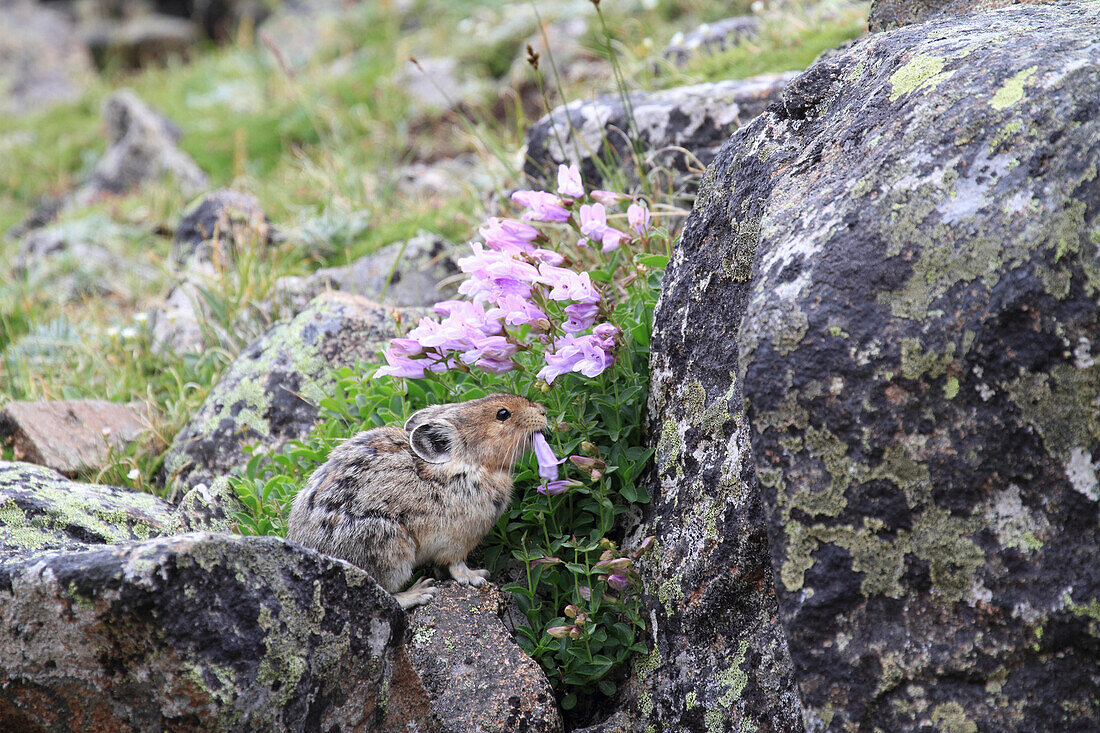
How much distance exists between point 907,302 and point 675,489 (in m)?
1.42

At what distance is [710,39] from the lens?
996 centimetres

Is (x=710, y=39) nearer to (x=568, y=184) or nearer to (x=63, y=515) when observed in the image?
(x=568, y=184)

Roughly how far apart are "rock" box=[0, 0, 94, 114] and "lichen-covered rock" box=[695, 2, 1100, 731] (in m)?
20.4

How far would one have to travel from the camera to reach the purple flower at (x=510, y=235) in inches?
184

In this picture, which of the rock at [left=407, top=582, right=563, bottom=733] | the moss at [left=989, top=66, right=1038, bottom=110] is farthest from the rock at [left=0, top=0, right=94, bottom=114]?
the moss at [left=989, top=66, right=1038, bottom=110]

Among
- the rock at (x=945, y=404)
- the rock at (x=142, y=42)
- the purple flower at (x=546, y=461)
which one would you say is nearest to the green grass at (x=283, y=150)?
the rock at (x=142, y=42)

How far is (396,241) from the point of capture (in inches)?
325

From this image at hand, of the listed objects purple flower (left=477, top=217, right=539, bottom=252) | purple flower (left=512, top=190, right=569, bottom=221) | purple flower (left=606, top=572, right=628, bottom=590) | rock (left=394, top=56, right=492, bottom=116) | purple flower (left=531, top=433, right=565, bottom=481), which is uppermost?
purple flower (left=512, top=190, right=569, bottom=221)

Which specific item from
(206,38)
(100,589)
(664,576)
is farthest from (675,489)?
(206,38)

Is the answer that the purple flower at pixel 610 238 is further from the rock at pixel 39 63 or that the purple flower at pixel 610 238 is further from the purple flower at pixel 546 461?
the rock at pixel 39 63

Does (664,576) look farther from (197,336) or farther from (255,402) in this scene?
(197,336)

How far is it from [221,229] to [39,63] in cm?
1593

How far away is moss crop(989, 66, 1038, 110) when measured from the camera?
293 centimetres

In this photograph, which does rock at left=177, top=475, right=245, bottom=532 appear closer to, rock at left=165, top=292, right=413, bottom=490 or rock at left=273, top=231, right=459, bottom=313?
rock at left=165, top=292, right=413, bottom=490
